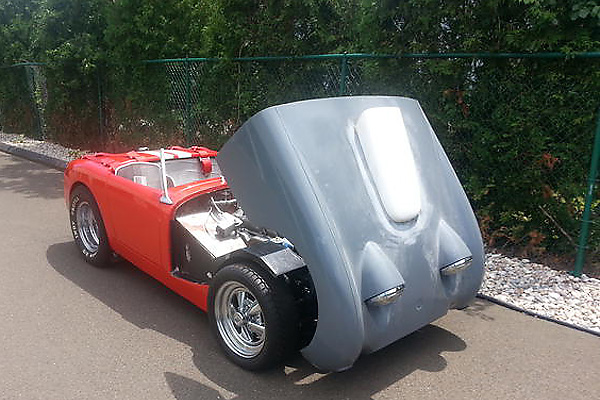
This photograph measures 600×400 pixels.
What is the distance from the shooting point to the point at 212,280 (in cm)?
326

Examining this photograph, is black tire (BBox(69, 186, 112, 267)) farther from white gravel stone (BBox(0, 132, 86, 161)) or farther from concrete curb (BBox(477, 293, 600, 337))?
white gravel stone (BBox(0, 132, 86, 161))

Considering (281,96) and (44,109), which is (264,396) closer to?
(281,96)

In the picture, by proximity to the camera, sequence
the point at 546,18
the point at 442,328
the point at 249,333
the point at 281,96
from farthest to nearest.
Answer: the point at 281,96, the point at 546,18, the point at 442,328, the point at 249,333

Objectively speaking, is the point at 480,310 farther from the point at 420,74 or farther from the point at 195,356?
the point at 420,74

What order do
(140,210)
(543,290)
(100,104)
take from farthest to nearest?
(100,104)
(543,290)
(140,210)

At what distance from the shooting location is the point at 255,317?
3.15 m

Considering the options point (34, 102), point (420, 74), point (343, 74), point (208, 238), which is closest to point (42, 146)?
point (34, 102)

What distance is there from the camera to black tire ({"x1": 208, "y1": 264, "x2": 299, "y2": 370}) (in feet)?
9.49

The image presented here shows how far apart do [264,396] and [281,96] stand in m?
4.97

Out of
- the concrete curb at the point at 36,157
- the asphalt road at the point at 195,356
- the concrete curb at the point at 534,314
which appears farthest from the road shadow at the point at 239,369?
the concrete curb at the point at 36,157

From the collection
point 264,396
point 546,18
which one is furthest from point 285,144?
point 546,18

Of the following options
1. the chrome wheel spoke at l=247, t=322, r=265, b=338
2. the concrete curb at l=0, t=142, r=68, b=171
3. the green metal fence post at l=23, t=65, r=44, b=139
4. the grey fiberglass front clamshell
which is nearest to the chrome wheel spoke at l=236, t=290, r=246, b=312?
the chrome wheel spoke at l=247, t=322, r=265, b=338

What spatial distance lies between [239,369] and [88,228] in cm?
257

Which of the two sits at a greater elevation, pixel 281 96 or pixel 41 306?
pixel 281 96
